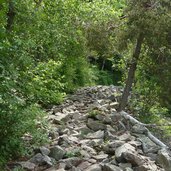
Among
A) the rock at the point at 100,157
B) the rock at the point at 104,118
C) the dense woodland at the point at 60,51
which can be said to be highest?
the dense woodland at the point at 60,51

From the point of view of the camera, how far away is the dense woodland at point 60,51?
6.39 meters

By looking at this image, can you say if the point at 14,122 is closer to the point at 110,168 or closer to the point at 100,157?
the point at 110,168

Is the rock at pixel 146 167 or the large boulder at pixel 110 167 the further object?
the rock at pixel 146 167

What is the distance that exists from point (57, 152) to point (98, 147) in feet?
3.71

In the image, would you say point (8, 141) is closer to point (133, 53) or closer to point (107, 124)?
point (107, 124)

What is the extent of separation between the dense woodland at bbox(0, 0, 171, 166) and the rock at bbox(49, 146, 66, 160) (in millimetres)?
328

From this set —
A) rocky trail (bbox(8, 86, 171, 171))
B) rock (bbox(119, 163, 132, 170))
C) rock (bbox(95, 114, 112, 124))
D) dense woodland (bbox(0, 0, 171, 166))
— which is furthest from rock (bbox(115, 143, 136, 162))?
rock (bbox(95, 114, 112, 124))

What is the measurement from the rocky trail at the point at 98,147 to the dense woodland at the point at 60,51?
18.8 inches

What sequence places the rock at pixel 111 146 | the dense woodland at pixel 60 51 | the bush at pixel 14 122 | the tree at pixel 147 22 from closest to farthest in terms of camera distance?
Result: 1. the bush at pixel 14 122
2. the dense woodland at pixel 60 51
3. the rock at pixel 111 146
4. the tree at pixel 147 22

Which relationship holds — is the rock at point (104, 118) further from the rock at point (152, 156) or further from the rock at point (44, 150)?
the rock at point (44, 150)

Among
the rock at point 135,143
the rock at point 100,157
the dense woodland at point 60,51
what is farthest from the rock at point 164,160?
the dense woodland at point 60,51

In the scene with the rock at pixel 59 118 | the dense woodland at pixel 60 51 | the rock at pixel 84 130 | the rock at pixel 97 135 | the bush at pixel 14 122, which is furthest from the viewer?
Result: the rock at pixel 59 118

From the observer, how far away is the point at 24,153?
6750 millimetres

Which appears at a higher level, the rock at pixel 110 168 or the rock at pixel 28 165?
the rock at pixel 110 168
